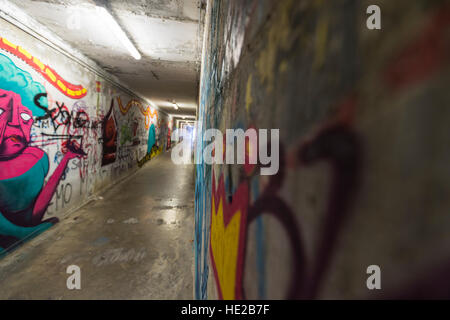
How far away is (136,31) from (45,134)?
2.82 metres

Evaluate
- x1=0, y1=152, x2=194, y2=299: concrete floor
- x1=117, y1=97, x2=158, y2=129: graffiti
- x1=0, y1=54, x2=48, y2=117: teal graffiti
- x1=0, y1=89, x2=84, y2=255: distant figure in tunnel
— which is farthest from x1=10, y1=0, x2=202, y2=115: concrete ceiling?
x1=0, y1=152, x2=194, y2=299: concrete floor

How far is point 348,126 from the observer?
32cm

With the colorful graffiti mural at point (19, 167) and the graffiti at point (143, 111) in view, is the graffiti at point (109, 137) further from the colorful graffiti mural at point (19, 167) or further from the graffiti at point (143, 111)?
the colorful graffiti mural at point (19, 167)

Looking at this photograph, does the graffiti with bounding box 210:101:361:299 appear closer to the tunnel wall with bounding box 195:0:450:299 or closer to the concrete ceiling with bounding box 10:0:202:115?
the tunnel wall with bounding box 195:0:450:299

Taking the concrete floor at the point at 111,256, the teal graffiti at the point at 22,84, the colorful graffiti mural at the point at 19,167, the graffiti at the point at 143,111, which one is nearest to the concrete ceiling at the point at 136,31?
the teal graffiti at the point at 22,84

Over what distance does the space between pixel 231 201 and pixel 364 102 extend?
30.7 inches

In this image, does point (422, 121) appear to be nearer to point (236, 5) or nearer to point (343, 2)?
point (343, 2)

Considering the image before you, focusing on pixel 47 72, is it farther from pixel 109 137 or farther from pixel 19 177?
pixel 109 137

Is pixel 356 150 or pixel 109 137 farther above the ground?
pixel 109 137

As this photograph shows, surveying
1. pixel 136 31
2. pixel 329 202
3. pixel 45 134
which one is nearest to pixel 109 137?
pixel 45 134

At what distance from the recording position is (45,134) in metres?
4.30

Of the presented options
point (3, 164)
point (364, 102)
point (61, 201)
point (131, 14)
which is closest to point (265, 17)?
point (364, 102)

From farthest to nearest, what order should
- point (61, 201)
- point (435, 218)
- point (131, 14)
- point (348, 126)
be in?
point (61, 201)
point (131, 14)
point (348, 126)
point (435, 218)

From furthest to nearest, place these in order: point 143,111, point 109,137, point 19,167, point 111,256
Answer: point 143,111
point 109,137
point 19,167
point 111,256
